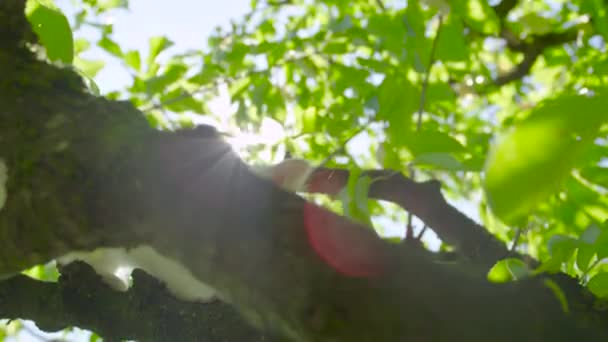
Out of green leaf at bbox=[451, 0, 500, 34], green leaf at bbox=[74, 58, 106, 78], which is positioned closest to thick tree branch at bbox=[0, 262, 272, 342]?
green leaf at bbox=[74, 58, 106, 78]

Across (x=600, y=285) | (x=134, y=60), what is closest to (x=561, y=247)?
(x=600, y=285)

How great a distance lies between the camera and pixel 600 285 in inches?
25.3

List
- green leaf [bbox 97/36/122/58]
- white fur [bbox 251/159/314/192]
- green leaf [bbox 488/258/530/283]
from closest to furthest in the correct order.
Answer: green leaf [bbox 488/258/530/283] < white fur [bbox 251/159/314/192] < green leaf [bbox 97/36/122/58]

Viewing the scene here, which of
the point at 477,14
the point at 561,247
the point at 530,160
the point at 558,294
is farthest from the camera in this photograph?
the point at 477,14

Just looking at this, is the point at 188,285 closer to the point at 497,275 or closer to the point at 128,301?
the point at 128,301

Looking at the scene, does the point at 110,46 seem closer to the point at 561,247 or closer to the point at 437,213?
the point at 437,213

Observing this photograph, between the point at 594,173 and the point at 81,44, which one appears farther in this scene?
the point at 81,44

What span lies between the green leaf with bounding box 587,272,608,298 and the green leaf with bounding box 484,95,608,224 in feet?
1.40

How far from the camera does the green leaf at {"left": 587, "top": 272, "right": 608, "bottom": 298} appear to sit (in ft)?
2.08

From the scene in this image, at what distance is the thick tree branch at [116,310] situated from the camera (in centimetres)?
86

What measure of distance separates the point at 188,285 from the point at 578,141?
2.17 feet

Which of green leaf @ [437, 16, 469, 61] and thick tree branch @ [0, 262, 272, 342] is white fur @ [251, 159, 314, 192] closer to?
thick tree branch @ [0, 262, 272, 342]

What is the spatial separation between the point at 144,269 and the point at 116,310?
0.44 ft

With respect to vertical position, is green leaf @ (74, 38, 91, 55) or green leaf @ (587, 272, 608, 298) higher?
green leaf @ (587, 272, 608, 298)
